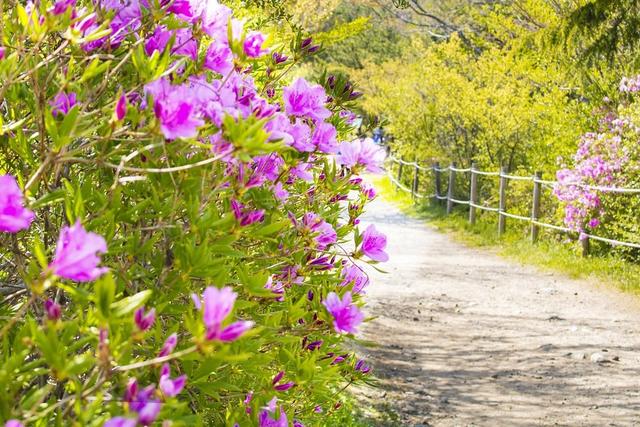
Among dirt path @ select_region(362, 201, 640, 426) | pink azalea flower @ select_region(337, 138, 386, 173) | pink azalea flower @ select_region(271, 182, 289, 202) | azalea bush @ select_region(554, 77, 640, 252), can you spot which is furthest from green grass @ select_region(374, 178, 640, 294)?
pink azalea flower @ select_region(271, 182, 289, 202)

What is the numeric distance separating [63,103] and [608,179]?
9.84 metres

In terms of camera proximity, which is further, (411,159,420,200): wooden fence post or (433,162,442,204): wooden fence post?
(411,159,420,200): wooden fence post

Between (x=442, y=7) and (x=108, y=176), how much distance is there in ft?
67.5

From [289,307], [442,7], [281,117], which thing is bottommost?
[289,307]

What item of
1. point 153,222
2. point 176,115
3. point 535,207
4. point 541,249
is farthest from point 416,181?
point 176,115

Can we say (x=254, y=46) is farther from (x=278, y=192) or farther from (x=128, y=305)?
(x=128, y=305)

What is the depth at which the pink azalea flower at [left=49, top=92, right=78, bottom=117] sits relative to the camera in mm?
1449

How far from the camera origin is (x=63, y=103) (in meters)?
1.47

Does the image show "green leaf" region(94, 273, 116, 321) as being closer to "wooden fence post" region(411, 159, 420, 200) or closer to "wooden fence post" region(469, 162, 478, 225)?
"wooden fence post" region(469, 162, 478, 225)

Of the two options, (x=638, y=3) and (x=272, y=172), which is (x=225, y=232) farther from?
(x=638, y=3)

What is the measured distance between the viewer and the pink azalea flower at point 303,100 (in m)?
1.77

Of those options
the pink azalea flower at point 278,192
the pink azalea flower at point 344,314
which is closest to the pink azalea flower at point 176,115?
the pink azalea flower at point 344,314

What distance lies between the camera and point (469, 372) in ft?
21.0

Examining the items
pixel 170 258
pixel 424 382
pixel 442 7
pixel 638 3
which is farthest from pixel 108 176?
pixel 442 7
